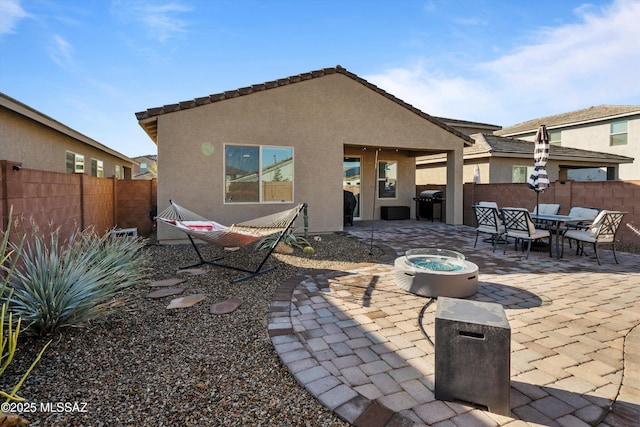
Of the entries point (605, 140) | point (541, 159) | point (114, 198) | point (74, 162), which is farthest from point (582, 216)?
point (605, 140)

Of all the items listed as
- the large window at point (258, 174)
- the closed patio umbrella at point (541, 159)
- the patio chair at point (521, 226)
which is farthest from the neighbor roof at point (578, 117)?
the large window at point (258, 174)

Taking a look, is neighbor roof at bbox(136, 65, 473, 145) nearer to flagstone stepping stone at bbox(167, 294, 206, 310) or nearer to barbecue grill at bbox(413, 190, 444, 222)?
barbecue grill at bbox(413, 190, 444, 222)

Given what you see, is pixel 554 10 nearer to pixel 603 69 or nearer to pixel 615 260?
pixel 603 69

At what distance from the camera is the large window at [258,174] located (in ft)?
26.9

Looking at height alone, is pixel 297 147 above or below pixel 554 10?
below

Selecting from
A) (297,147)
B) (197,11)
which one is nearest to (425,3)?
(297,147)

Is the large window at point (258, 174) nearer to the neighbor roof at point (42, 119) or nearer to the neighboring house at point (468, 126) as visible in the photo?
the neighbor roof at point (42, 119)

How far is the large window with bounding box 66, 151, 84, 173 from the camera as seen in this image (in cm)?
1119

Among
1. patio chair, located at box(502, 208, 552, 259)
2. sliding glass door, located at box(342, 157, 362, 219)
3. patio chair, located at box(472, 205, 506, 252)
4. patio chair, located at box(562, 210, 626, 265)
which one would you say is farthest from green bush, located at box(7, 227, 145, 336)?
sliding glass door, located at box(342, 157, 362, 219)

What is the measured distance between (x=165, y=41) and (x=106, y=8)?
69.8 inches

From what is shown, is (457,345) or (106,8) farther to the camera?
(106,8)

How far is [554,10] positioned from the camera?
24.8 ft

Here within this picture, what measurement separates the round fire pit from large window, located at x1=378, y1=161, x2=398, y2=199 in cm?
838

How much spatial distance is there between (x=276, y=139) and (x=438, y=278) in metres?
5.86
